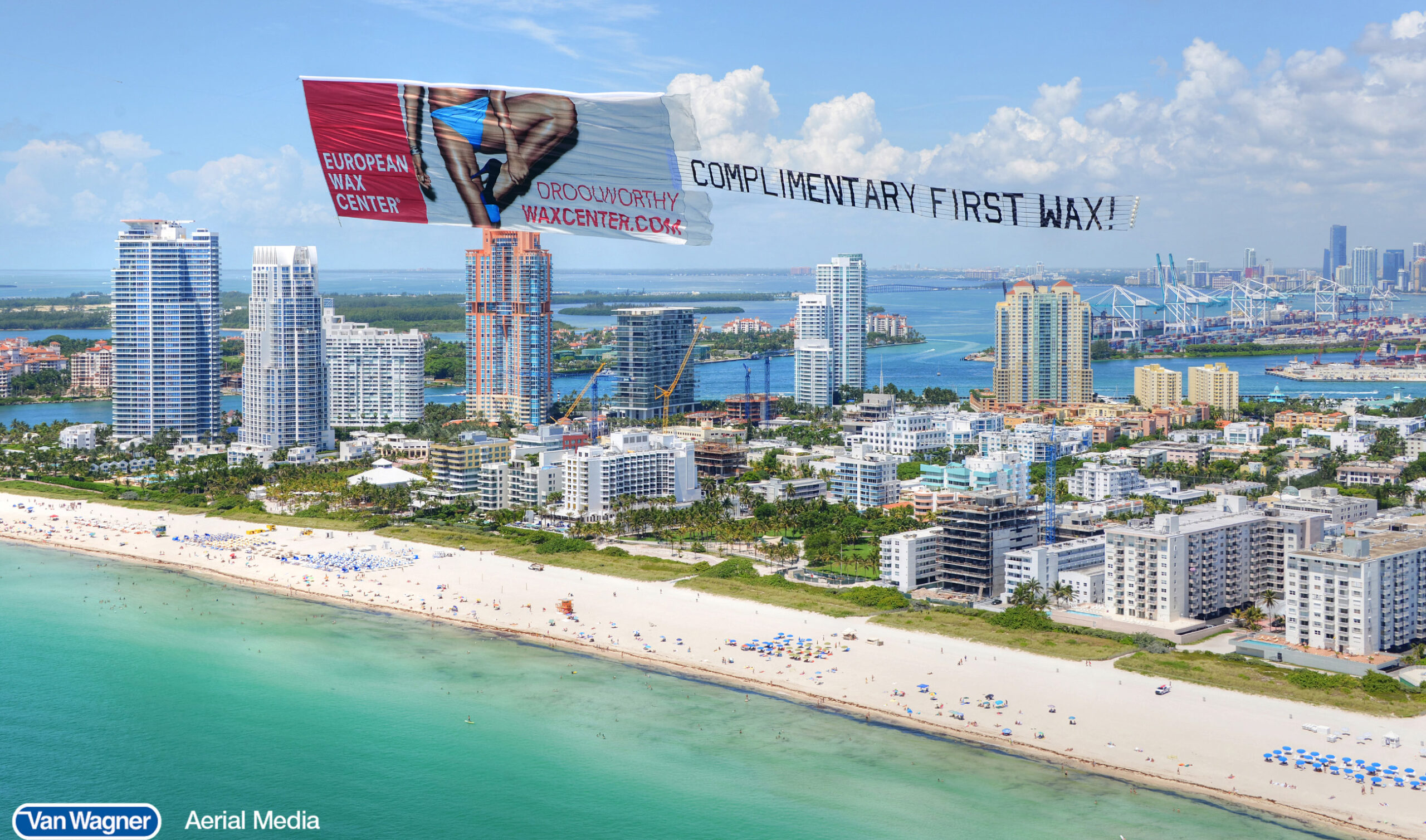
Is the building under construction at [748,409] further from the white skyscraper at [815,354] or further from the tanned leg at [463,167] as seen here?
the tanned leg at [463,167]

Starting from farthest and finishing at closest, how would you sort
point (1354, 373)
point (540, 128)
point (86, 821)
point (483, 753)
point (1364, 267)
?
point (1364, 267)
point (1354, 373)
point (483, 753)
point (86, 821)
point (540, 128)

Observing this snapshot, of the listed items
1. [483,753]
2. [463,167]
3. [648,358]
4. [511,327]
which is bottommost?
[483,753]

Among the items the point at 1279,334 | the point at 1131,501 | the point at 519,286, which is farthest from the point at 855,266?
the point at 1279,334

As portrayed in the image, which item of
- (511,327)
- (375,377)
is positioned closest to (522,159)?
(511,327)

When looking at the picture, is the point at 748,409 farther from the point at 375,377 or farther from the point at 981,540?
the point at 981,540

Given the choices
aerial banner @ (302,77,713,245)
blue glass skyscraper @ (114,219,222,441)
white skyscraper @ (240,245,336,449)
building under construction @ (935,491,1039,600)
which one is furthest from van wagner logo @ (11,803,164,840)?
blue glass skyscraper @ (114,219,222,441)

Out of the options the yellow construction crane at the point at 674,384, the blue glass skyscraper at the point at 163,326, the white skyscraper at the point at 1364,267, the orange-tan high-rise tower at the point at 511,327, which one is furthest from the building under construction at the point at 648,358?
the white skyscraper at the point at 1364,267

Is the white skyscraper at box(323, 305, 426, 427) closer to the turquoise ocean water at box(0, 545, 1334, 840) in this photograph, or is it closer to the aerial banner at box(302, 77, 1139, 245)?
the turquoise ocean water at box(0, 545, 1334, 840)
